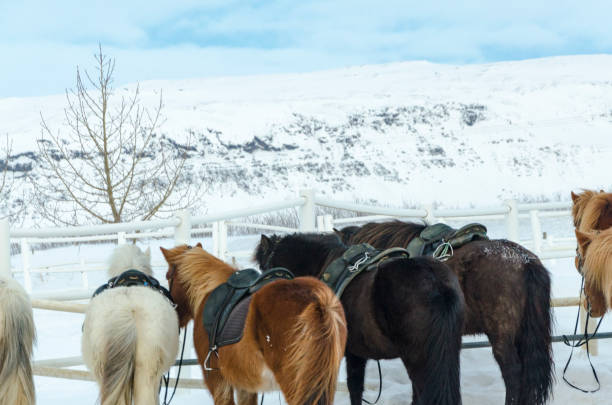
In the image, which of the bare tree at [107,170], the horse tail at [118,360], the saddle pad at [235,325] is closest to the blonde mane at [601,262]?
the saddle pad at [235,325]

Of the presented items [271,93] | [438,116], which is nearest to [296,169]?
[438,116]

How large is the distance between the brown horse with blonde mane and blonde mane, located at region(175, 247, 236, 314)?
2187 millimetres

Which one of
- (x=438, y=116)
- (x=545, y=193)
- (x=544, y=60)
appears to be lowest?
(x=545, y=193)

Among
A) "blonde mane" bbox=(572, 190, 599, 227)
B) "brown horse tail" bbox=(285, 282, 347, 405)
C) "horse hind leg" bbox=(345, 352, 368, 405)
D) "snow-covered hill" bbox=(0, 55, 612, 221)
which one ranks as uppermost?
"snow-covered hill" bbox=(0, 55, 612, 221)

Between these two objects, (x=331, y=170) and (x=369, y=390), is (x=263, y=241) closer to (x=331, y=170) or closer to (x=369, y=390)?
(x=369, y=390)

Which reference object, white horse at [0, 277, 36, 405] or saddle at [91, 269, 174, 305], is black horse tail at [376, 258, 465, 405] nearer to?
saddle at [91, 269, 174, 305]

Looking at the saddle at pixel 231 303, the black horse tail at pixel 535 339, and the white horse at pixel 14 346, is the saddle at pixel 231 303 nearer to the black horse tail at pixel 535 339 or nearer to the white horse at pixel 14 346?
the white horse at pixel 14 346

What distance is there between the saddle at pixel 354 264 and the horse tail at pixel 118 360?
44.9 inches

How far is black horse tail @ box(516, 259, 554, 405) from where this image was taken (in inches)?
152

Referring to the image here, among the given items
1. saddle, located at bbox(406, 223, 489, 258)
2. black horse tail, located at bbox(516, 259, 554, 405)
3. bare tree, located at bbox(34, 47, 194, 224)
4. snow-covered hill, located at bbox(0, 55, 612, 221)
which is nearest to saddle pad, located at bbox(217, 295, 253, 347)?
saddle, located at bbox(406, 223, 489, 258)

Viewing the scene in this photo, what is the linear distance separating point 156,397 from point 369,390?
233 centimetres

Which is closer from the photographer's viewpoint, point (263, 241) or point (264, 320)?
point (264, 320)

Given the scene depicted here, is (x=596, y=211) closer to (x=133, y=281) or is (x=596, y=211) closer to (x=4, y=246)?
(x=133, y=281)

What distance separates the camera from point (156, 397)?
342cm
